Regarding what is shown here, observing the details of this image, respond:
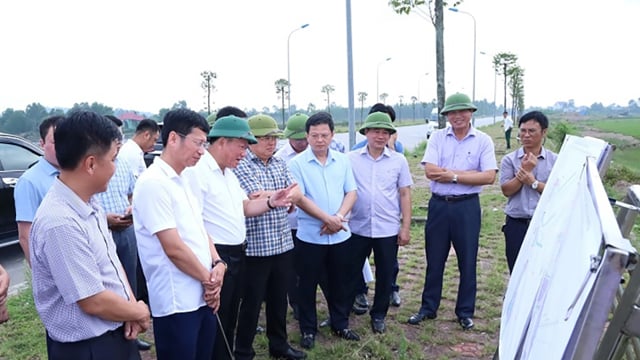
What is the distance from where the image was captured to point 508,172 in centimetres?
357

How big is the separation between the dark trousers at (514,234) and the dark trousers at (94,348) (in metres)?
2.84

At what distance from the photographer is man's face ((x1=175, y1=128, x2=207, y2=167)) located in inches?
87.4

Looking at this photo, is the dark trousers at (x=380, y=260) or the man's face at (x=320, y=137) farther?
the dark trousers at (x=380, y=260)

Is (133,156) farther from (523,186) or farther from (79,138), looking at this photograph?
(523,186)

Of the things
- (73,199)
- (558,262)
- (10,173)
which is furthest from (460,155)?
(10,173)

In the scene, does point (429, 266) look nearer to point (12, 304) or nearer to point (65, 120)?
point (65, 120)

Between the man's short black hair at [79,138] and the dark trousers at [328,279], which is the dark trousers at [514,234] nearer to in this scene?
the dark trousers at [328,279]

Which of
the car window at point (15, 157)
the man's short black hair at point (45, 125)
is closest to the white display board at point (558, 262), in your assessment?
the man's short black hair at point (45, 125)

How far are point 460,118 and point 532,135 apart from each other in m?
0.55

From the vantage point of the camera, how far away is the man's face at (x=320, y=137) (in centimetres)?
338

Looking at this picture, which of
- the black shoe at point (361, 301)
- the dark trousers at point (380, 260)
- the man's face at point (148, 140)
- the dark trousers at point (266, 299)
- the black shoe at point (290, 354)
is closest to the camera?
the dark trousers at point (266, 299)

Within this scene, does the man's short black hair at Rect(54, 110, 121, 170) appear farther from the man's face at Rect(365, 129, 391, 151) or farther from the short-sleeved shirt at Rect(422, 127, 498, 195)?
the short-sleeved shirt at Rect(422, 127, 498, 195)

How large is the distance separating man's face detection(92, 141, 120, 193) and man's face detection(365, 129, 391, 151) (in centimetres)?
220

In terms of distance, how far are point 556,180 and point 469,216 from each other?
165cm
